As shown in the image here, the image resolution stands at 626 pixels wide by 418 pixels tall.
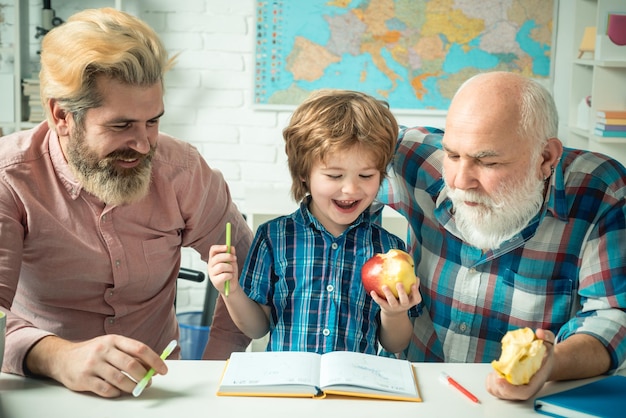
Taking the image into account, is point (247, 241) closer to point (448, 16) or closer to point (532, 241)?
point (532, 241)

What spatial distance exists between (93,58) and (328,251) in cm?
68

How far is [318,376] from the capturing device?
1427mm

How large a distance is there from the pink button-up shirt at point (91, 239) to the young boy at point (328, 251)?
241 millimetres

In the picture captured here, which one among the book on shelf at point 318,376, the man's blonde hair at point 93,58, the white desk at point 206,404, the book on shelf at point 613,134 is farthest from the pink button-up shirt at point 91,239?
the book on shelf at point 613,134

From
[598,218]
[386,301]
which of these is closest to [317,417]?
[386,301]

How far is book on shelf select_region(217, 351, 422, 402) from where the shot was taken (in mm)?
1380

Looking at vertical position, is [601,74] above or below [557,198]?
above

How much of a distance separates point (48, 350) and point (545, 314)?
3.54 feet

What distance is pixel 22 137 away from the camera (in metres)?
1.88

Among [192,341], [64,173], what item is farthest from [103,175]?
[192,341]

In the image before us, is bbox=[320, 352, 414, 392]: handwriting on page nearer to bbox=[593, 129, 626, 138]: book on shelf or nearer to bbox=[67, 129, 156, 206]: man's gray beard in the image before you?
bbox=[67, 129, 156, 206]: man's gray beard

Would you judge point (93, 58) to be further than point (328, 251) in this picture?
No

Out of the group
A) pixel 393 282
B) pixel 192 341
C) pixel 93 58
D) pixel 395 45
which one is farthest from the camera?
pixel 395 45

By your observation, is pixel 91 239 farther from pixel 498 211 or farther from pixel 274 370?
pixel 498 211
